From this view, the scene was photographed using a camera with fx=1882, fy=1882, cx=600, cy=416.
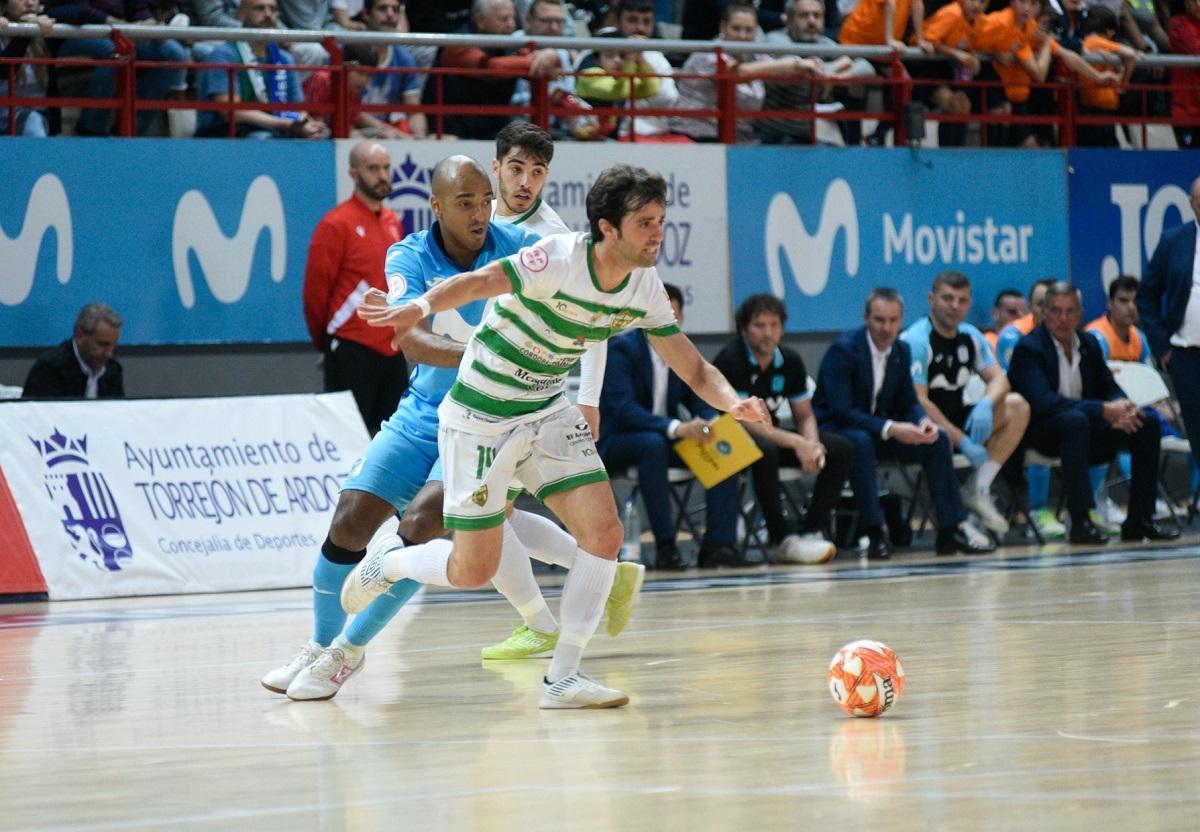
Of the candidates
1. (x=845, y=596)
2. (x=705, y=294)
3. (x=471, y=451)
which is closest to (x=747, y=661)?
(x=471, y=451)

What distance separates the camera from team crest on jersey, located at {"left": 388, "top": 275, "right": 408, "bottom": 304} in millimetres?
6570

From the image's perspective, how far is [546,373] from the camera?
6.16 meters

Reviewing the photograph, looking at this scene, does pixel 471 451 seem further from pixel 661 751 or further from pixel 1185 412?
pixel 1185 412

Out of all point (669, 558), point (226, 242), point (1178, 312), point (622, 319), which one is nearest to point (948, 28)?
point (1178, 312)

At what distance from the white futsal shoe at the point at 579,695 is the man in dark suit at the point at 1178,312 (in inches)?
281

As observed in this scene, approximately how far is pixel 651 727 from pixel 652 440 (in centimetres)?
646

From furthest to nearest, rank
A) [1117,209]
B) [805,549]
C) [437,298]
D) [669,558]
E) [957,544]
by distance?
[1117,209]
[957,544]
[805,549]
[669,558]
[437,298]

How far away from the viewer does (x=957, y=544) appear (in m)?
12.9

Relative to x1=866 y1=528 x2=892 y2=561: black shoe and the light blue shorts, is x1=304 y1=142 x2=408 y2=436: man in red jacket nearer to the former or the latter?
x1=866 y1=528 x2=892 y2=561: black shoe

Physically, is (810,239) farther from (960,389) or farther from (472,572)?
(472,572)

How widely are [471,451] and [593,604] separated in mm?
644

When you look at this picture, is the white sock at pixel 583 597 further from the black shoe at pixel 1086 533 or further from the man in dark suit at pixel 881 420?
the black shoe at pixel 1086 533

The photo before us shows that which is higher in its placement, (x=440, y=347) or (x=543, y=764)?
(x=440, y=347)

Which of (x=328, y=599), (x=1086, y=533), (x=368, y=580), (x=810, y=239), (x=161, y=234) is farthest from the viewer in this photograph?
(x=810, y=239)
